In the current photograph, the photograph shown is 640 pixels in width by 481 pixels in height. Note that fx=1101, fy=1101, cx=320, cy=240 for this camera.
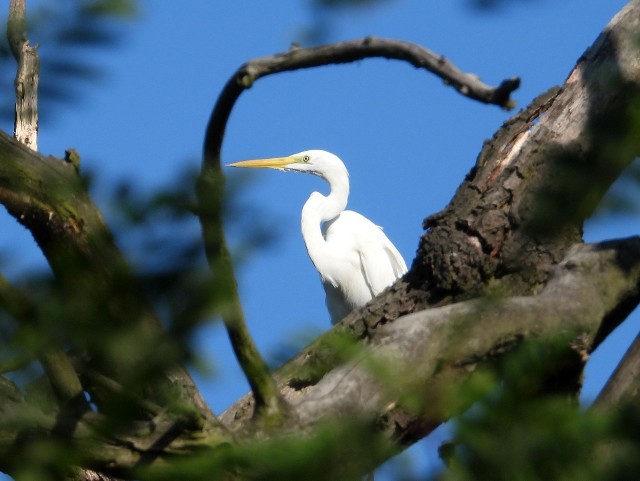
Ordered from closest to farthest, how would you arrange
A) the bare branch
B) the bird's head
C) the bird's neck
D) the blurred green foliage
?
the blurred green foliage, the bare branch, the bird's neck, the bird's head

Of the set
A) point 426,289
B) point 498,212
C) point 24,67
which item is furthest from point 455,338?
point 426,289

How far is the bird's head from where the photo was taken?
9008 millimetres

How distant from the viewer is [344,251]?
28.1 feet

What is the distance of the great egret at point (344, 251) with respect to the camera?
A: 27.7ft

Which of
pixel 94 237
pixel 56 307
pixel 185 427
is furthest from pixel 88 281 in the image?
pixel 185 427

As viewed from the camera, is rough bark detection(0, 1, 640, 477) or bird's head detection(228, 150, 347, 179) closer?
rough bark detection(0, 1, 640, 477)

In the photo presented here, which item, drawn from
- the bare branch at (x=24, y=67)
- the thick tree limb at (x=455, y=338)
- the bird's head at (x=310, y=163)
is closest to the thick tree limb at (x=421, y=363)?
the thick tree limb at (x=455, y=338)

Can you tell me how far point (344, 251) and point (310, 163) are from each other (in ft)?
3.29

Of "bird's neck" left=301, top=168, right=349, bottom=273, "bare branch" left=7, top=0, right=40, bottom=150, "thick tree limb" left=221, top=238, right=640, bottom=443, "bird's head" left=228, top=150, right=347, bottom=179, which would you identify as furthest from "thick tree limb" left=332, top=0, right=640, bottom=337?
"bird's head" left=228, top=150, right=347, bottom=179

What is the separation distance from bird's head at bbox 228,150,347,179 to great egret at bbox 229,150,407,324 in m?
0.07

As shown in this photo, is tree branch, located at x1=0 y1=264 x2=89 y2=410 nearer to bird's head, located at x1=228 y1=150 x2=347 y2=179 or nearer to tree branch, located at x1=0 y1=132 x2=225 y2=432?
tree branch, located at x1=0 y1=132 x2=225 y2=432

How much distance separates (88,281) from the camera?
3.88ft

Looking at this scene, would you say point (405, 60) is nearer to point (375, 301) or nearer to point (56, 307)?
point (56, 307)

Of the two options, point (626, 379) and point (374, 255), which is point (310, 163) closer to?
point (374, 255)
